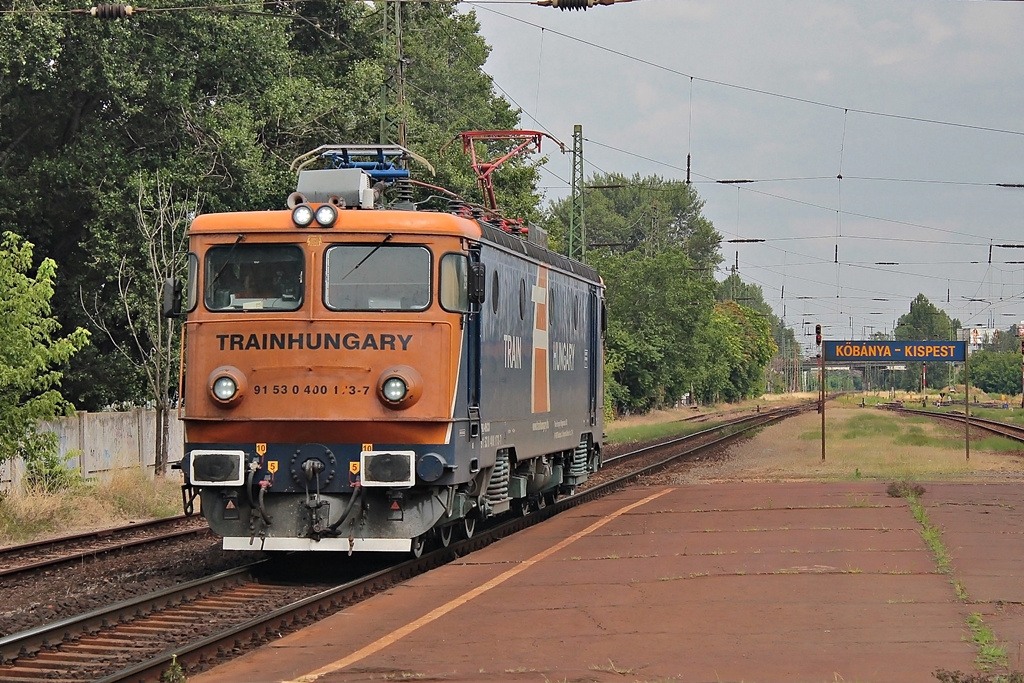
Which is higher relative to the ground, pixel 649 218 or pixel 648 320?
pixel 649 218

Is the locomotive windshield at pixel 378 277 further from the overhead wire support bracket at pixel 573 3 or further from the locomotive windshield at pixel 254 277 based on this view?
the overhead wire support bracket at pixel 573 3

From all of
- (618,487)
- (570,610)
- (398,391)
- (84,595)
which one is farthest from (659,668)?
(618,487)

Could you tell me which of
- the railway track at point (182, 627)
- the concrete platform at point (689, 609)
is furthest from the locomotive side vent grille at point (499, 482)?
the railway track at point (182, 627)

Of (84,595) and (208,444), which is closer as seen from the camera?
(84,595)

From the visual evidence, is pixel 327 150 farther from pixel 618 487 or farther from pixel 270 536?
pixel 618 487

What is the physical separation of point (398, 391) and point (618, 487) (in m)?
12.5

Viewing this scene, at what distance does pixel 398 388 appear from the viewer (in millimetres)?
12336

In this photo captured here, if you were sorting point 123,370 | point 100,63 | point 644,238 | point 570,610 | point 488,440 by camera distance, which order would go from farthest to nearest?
point 644,238, point 123,370, point 100,63, point 488,440, point 570,610

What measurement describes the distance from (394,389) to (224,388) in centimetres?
162

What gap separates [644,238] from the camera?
368ft

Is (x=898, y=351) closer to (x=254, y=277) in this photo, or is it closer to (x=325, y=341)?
(x=325, y=341)

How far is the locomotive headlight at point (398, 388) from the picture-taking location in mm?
12305

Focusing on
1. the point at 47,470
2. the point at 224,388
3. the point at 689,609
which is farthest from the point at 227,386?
the point at 47,470

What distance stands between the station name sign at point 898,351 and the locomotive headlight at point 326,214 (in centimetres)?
2039
